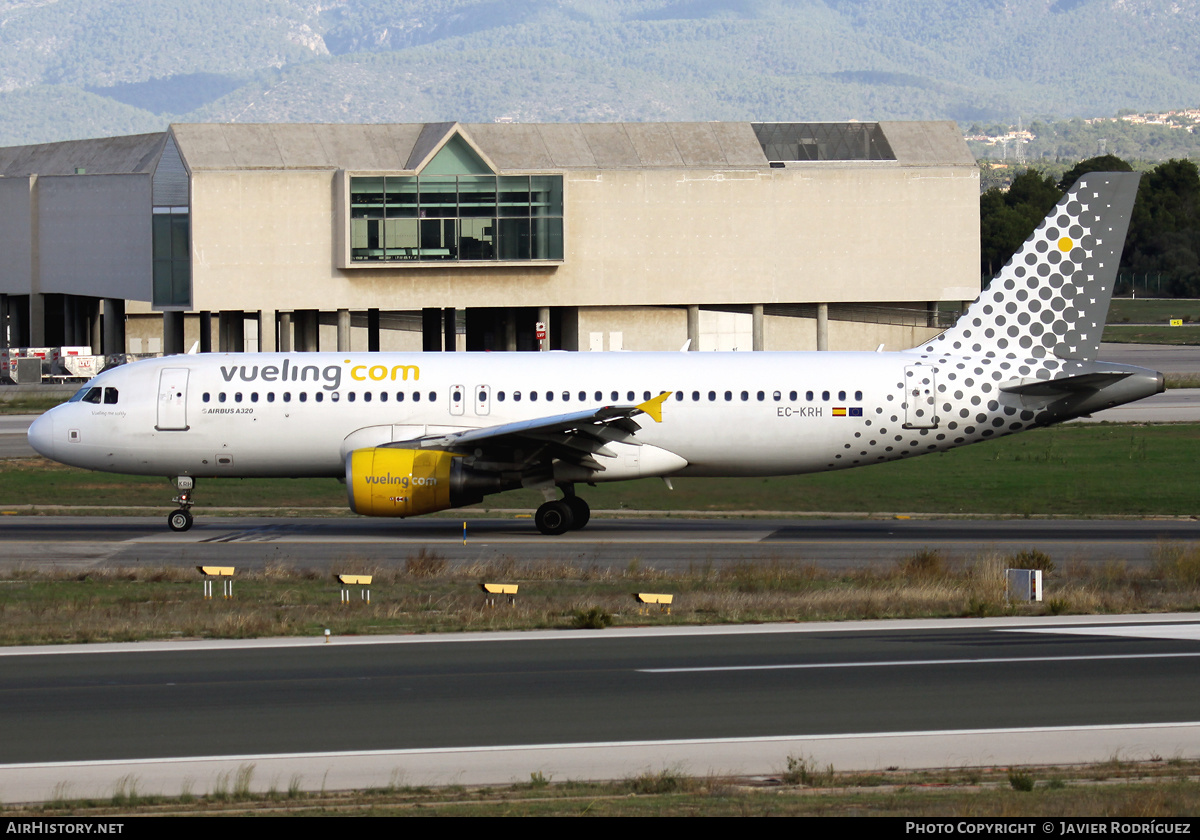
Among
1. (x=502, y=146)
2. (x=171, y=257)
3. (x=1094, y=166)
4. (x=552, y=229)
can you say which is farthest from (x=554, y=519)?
(x=1094, y=166)

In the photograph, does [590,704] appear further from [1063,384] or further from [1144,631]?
[1063,384]

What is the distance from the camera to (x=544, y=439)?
99.3 feet

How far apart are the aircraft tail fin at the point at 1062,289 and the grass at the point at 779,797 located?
19983 millimetres

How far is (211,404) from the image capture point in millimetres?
31609

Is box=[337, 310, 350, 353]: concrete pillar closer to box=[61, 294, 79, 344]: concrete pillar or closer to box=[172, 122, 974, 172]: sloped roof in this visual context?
box=[172, 122, 974, 172]: sloped roof

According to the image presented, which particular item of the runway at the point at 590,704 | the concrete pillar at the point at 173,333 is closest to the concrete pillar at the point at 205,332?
the concrete pillar at the point at 173,333

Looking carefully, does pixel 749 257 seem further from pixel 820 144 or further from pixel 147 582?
pixel 147 582

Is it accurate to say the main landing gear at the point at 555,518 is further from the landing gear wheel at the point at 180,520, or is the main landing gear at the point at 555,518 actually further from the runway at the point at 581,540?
the landing gear wheel at the point at 180,520

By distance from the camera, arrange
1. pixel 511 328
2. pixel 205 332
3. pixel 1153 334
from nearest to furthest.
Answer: pixel 511 328, pixel 205 332, pixel 1153 334

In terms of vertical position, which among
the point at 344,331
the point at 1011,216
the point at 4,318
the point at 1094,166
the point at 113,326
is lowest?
the point at 344,331

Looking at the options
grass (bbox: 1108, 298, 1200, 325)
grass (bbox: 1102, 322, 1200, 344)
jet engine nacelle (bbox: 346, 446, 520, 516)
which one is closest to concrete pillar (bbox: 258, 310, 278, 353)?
jet engine nacelle (bbox: 346, 446, 520, 516)

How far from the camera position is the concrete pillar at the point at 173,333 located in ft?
264

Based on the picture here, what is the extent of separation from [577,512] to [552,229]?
4771 centimetres

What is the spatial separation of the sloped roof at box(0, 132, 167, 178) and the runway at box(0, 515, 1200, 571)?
50475 mm
